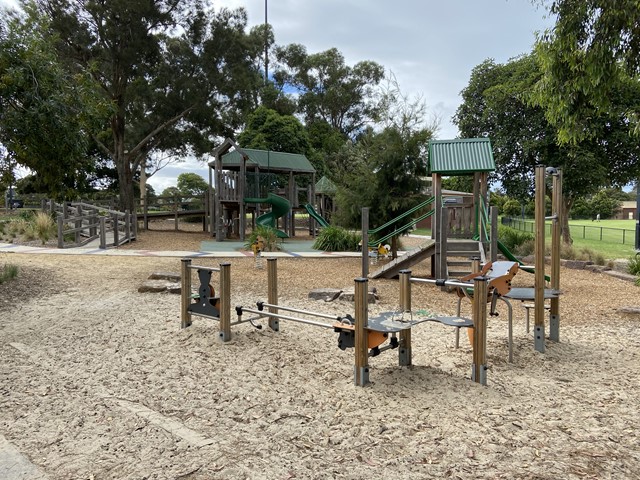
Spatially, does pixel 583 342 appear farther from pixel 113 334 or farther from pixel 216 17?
pixel 216 17

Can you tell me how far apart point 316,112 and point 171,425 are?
50.0m

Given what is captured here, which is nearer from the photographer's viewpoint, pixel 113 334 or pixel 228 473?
pixel 228 473

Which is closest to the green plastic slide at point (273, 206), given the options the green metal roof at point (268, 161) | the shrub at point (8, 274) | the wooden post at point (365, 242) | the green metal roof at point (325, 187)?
the green metal roof at point (268, 161)

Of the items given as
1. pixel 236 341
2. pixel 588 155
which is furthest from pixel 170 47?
pixel 236 341

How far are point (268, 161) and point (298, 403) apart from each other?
1976 cm

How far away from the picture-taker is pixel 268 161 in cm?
2289

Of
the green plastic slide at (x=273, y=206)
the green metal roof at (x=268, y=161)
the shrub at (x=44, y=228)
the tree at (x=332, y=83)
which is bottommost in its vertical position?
the shrub at (x=44, y=228)

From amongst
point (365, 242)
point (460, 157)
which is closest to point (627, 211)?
point (460, 157)

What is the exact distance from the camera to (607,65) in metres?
8.55

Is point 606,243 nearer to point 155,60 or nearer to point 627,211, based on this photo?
point 155,60

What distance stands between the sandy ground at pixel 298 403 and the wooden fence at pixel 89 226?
371 inches

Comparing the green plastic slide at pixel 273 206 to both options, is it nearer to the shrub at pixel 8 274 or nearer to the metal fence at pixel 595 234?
the metal fence at pixel 595 234

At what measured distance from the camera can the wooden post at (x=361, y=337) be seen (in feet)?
13.4

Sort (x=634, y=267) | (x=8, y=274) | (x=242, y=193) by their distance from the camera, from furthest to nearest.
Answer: (x=242, y=193)
(x=634, y=267)
(x=8, y=274)
